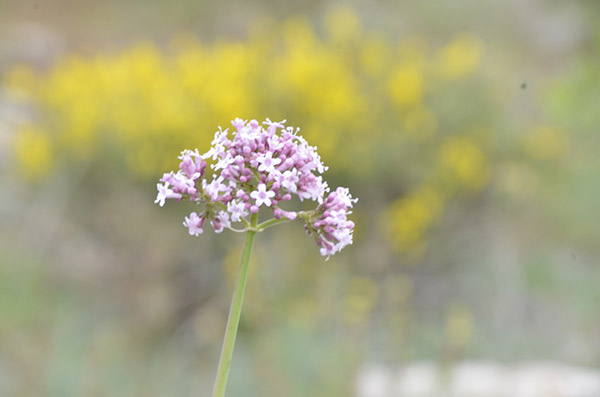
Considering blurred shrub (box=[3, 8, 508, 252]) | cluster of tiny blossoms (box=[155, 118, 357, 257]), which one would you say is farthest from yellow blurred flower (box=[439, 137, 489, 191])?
cluster of tiny blossoms (box=[155, 118, 357, 257])

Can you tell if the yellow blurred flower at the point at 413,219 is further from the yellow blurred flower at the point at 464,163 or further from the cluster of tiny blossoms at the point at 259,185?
the cluster of tiny blossoms at the point at 259,185

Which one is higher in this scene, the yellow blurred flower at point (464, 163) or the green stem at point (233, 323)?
the yellow blurred flower at point (464, 163)

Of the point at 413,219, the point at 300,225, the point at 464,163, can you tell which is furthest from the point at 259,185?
the point at 464,163

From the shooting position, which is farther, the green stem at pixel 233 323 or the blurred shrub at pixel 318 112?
the blurred shrub at pixel 318 112

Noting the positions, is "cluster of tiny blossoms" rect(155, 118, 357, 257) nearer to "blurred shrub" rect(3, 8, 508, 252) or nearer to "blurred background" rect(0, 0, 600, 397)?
"blurred background" rect(0, 0, 600, 397)

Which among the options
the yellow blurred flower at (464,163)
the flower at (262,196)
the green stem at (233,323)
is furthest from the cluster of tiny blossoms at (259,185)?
the yellow blurred flower at (464,163)

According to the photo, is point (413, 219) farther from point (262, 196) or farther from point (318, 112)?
point (262, 196)

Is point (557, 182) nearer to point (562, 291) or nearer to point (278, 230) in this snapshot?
point (562, 291)

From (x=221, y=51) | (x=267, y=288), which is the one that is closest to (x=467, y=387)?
(x=267, y=288)
